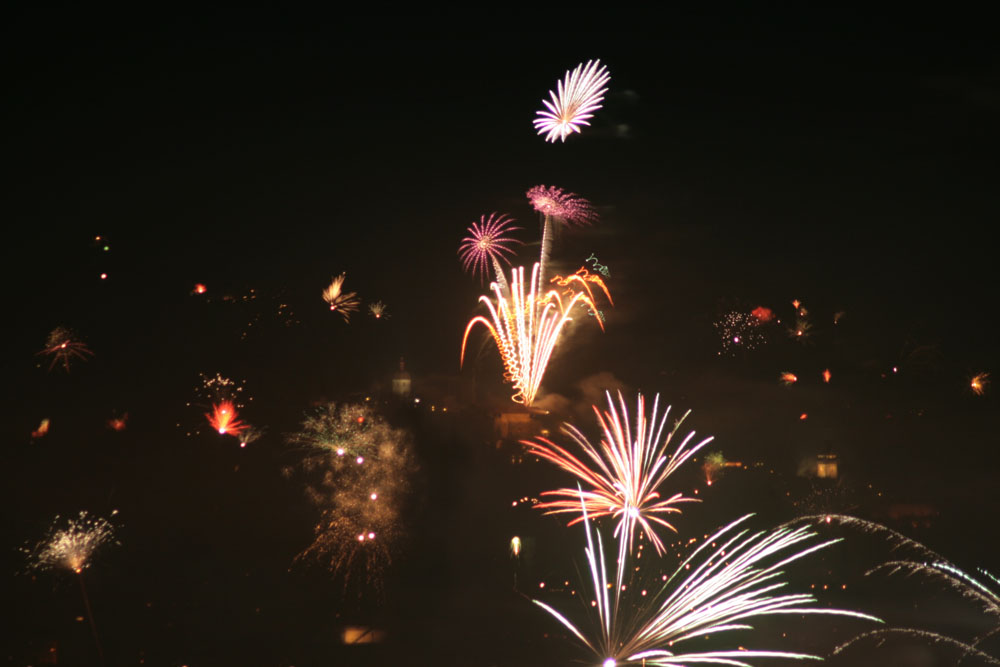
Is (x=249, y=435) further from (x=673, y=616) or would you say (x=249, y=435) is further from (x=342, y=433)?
(x=673, y=616)

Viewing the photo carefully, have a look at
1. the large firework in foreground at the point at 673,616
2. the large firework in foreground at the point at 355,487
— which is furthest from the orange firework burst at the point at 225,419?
the large firework in foreground at the point at 673,616

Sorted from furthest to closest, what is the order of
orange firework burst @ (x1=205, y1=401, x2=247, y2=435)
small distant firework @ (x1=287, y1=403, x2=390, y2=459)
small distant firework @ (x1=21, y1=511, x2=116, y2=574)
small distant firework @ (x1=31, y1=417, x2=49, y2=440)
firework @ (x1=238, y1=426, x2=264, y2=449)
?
firework @ (x1=238, y1=426, x2=264, y2=449) → small distant firework @ (x1=287, y1=403, x2=390, y2=459) → orange firework burst @ (x1=205, y1=401, x2=247, y2=435) → small distant firework @ (x1=31, y1=417, x2=49, y2=440) → small distant firework @ (x1=21, y1=511, x2=116, y2=574)

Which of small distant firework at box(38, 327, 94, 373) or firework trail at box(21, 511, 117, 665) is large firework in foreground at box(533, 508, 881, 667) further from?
small distant firework at box(38, 327, 94, 373)

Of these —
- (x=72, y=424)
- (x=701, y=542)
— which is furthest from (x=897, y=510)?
(x=72, y=424)

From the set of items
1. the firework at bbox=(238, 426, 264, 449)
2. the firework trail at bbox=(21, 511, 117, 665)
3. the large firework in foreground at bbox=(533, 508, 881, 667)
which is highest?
the firework at bbox=(238, 426, 264, 449)

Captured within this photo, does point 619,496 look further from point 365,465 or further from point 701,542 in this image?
point 365,465

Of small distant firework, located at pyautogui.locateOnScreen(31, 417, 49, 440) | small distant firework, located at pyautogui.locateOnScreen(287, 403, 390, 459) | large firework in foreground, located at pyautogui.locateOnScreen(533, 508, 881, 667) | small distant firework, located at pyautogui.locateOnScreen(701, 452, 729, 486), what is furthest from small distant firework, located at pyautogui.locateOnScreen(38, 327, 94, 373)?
small distant firework, located at pyautogui.locateOnScreen(701, 452, 729, 486)

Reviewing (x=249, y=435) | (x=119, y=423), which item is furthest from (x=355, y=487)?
(x=119, y=423)
